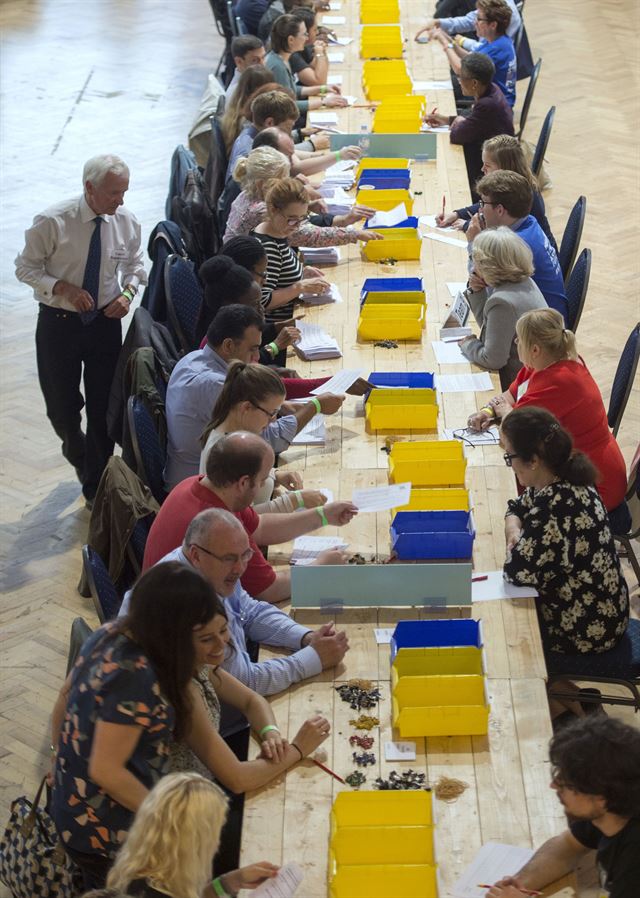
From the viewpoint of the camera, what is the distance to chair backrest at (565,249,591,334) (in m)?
6.30

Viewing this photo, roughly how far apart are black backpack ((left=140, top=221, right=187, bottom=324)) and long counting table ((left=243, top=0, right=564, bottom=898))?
95 centimetres

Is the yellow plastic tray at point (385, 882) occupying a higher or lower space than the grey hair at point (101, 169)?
lower

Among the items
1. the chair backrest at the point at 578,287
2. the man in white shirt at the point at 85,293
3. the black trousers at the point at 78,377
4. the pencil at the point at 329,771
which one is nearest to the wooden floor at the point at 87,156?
the black trousers at the point at 78,377

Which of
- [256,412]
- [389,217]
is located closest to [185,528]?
[256,412]

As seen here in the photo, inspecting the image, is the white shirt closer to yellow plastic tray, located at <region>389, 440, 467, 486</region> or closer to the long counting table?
the long counting table

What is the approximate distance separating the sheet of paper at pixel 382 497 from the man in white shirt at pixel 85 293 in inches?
75.3

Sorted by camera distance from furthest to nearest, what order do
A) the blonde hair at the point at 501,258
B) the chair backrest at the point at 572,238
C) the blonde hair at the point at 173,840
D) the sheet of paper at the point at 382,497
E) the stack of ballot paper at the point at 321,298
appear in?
the chair backrest at the point at 572,238
the stack of ballot paper at the point at 321,298
the blonde hair at the point at 501,258
the sheet of paper at the point at 382,497
the blonde hair at the point at 173,840

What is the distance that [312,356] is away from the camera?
18.4 ft

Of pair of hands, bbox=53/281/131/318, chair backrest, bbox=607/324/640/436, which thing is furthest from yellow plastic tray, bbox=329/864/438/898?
pair of hands, bbox=53/281/131/318

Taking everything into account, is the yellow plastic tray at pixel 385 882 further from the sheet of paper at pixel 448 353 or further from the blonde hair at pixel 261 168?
the blonde hair at pixel 261 168

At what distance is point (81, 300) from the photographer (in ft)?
18.5

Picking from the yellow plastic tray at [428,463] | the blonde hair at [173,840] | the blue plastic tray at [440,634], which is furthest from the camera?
the yellow plastic tray at [428,463]

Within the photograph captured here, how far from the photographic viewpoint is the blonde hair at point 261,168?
639 centimetres

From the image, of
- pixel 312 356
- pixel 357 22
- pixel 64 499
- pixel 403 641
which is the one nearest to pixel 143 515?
pixel 403 641
